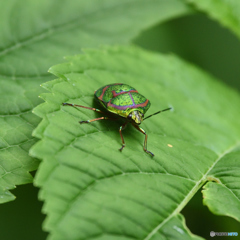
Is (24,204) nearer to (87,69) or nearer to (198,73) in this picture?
(87,69)

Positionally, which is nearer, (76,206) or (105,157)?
(76,206)

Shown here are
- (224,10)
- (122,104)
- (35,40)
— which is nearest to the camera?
(122,104)

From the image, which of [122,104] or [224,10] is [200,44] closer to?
[224,10]

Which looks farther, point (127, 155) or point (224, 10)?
point (224, 10)

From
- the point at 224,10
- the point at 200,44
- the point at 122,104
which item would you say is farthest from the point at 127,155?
the point at 200,44

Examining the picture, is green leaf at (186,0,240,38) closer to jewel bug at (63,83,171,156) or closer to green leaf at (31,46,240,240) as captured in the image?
green leaf at (31,46,240,240)

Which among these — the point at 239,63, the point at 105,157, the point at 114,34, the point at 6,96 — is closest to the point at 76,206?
the point at 105,157
